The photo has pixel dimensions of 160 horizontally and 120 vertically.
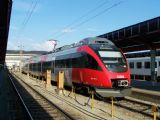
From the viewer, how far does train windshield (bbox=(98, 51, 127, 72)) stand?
855 inches

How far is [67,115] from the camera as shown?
51.6 feet

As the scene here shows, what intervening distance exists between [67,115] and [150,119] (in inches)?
132

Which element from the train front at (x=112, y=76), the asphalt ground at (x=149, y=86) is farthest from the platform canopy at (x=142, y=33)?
the train front at (x=112, y=76)

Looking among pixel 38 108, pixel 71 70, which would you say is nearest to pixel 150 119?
pixel 38 108

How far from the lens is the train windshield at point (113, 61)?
21719 millimetres

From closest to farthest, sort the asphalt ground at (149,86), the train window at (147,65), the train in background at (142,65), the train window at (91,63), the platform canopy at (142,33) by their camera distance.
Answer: the train window at (91,63)
the platform canopy at (142,33)
the asphalt ground at (149,86)
the train window at (147,65)
the train in background at (142,65)

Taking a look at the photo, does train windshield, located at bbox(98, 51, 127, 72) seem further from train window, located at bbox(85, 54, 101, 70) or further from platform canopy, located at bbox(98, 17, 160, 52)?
platform canopy, located at bbox(98, 17, 160, 52)

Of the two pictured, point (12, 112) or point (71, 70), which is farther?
point (71, 70)

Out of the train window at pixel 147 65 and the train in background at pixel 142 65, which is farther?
the train in background at pixel 142 65

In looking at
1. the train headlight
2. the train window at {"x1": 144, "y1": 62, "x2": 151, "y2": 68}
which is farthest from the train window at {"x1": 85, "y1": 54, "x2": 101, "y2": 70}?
the train window at {"x1": 144, "y1": 62, "x2": 151, "y2": 68}

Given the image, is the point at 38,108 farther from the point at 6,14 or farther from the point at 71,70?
the point at 71,70

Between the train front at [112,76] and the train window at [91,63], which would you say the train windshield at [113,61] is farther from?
the train window at [91,63]

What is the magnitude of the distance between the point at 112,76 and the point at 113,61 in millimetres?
1103

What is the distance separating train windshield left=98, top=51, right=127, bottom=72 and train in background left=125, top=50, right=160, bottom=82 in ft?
79.5
